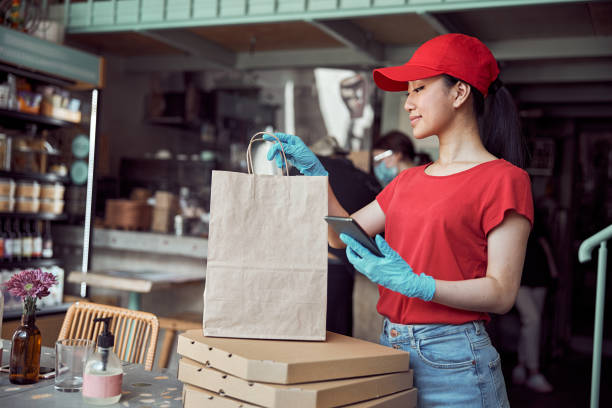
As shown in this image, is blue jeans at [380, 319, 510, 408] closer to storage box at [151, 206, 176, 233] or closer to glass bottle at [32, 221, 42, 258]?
glass bottle at [32, 221, 42, 258]

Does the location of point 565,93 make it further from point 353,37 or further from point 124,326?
point 124,326

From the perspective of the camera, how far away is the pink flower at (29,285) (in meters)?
1.65

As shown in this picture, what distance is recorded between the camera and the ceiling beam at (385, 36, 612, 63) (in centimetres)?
508

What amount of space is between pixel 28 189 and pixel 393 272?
386cm

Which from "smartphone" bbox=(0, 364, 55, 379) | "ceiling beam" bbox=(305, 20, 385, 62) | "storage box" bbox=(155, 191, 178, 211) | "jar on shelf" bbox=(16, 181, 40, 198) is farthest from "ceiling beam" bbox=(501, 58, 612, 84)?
"smartphone" bbox=(0, 364, 55, 379)

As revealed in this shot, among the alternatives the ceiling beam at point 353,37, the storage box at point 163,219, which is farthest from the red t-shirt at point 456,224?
the storage box at point 163,219

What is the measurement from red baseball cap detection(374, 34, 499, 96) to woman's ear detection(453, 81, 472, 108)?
20 mm

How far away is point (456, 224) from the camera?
1.40 metres

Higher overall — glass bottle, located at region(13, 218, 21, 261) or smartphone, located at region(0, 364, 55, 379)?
glass bottle, located at region(13, 218, 21, 261)

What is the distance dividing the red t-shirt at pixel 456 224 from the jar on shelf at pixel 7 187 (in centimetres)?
363

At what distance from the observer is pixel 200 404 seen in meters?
1.22

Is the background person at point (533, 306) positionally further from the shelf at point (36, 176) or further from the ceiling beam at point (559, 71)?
the shelf at point (36, 176)

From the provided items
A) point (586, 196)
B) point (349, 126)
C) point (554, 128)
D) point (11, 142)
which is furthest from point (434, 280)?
point (586, 196)

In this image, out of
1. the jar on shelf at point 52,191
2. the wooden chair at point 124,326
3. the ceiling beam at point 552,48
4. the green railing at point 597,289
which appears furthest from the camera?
the ceiling beam at point 552,48
